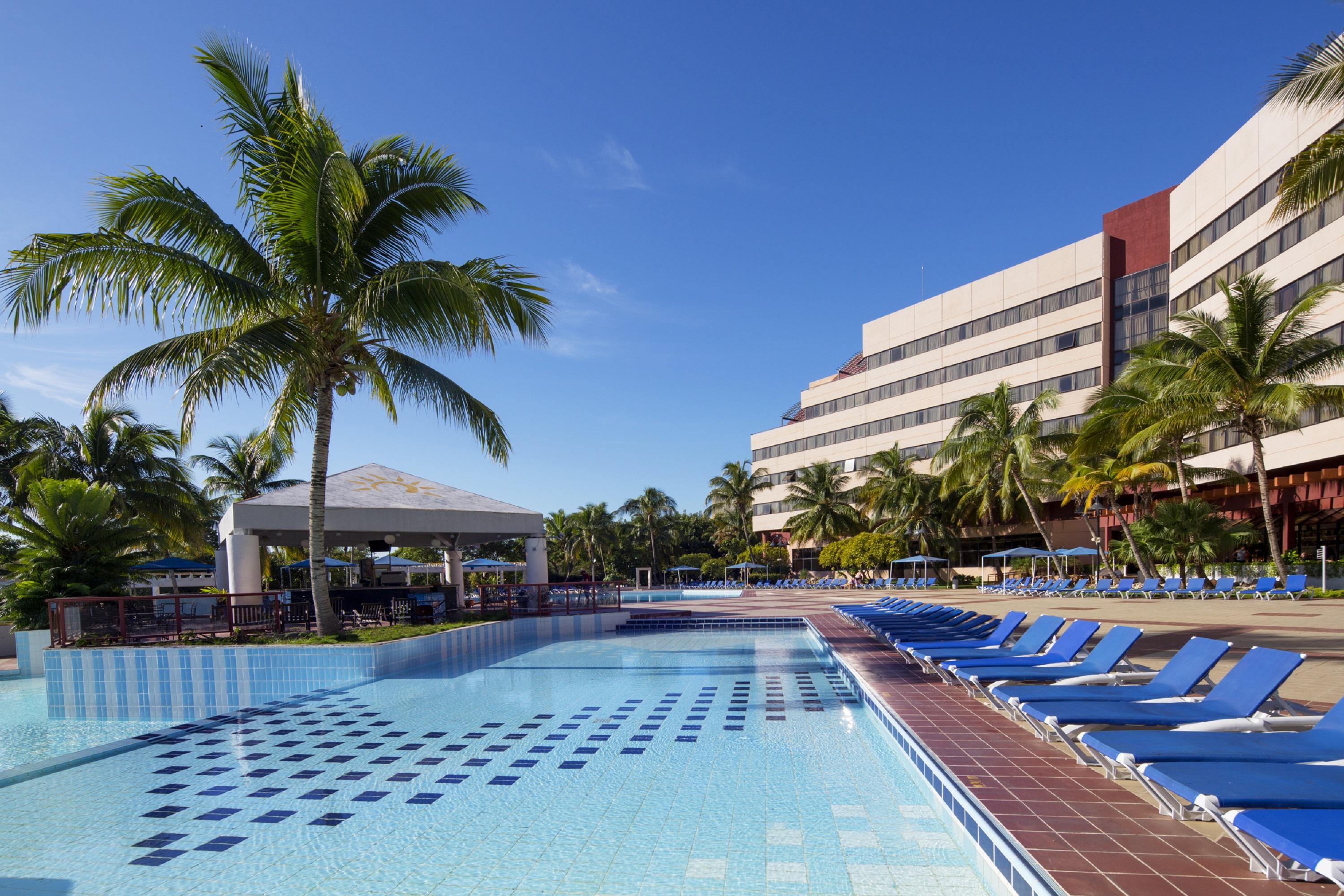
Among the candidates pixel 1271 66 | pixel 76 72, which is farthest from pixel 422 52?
pixel 1271 66

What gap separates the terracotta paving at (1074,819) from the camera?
284 cm

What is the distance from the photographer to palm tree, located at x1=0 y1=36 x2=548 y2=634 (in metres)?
9.28

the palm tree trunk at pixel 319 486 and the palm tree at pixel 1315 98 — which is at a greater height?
the palm tree at pixel 1315 98

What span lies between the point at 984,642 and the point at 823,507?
3370 centimetres

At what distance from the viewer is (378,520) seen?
1464 cm

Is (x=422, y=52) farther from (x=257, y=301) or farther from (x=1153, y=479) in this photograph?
(x=1153, y=479)

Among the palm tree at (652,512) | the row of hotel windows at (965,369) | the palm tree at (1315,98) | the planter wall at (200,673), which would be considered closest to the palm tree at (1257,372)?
the palm tree at (1315,98)

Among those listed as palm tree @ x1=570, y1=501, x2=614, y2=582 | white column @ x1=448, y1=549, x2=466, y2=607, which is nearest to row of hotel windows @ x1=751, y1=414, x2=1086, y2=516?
palm tree @ x1=570, y1=501, x2=614, y2=582

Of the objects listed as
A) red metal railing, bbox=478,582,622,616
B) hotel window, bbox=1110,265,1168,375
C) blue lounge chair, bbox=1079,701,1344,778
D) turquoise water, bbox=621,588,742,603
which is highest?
hotel window, bbox=1110,265,1168,375

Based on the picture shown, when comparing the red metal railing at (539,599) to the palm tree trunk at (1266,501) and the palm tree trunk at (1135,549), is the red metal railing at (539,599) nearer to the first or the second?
the palm tree trunk at (1266,501)

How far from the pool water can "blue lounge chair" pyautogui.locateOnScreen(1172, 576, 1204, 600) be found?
17.7 meters

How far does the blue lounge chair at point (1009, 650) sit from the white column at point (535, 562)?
11.4 m

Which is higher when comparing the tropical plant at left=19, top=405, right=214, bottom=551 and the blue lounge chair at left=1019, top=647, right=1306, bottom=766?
the tropical plant at left=19, top=405, right=214, bottom=551

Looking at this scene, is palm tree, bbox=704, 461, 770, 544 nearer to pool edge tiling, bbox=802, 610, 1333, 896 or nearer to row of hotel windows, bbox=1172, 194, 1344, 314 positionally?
row of hotel windows, bbox=1172, 194, 1344, 314
